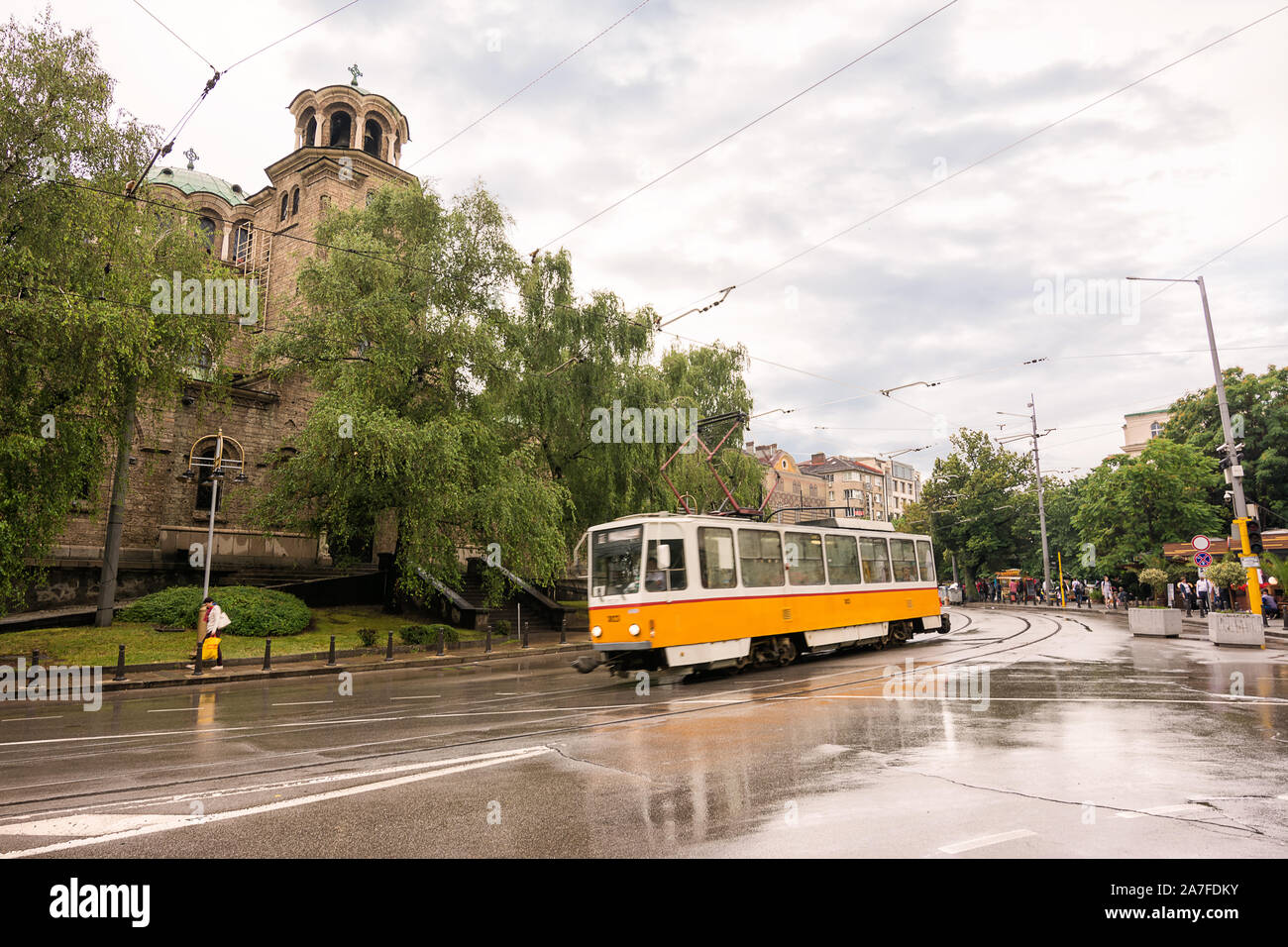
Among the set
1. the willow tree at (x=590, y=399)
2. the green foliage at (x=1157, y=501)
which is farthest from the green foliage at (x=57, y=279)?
the green foliage at (x=1157, y=501)

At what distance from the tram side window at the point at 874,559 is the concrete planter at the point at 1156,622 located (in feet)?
27.9

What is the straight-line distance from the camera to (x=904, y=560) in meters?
21.2

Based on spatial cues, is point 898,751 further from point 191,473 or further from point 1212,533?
point 1212,533

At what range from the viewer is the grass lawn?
18.5 metres

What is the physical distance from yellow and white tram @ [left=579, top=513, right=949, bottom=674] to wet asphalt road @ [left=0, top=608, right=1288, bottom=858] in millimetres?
1459

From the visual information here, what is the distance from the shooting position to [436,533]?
23.0 m

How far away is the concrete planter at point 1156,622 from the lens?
22.0 metres

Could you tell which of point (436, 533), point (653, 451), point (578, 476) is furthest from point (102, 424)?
point (653, 451)

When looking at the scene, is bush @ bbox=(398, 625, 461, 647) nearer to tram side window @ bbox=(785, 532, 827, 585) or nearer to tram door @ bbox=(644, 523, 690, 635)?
tram door @ bbox=(644, 523, 690, 635)

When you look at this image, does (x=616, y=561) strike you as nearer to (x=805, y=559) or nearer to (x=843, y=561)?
(x=805, y=559)

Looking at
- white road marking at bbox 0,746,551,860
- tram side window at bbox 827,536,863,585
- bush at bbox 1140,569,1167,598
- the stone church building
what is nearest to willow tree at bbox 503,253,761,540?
the stone church building

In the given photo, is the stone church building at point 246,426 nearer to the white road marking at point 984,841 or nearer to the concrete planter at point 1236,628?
the white road marking at point 984,841

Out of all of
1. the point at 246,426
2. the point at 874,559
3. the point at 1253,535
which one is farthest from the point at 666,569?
the point at 246,426
